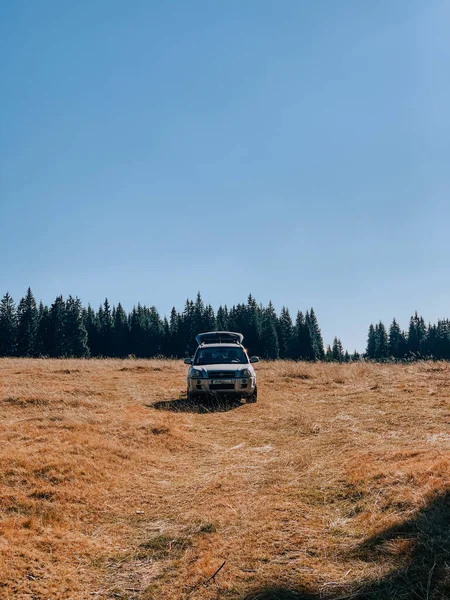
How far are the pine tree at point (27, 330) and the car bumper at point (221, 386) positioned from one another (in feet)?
228

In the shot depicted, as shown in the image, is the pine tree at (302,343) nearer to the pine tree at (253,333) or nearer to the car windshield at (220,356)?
the pine tree at (253,333)

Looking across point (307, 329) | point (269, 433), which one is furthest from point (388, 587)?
point (307, 329)

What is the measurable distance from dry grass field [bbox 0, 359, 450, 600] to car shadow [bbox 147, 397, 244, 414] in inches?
74.3

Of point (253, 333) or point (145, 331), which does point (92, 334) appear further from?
point (253, 333)

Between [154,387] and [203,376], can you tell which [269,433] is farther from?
[154,387]

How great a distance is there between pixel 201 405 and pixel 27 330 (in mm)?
71693

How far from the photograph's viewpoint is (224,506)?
5.27 m

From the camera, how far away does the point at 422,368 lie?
834 inches

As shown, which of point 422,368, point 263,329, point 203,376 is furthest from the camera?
point 263,329

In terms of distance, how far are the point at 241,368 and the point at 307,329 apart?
74.6 m

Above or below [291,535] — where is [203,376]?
above

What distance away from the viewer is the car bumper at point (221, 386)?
1359 centimetres

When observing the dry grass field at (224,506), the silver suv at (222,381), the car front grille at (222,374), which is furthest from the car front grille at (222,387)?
the dry grass field at (224,506)

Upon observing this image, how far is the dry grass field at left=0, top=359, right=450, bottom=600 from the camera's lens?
3.56 metres
